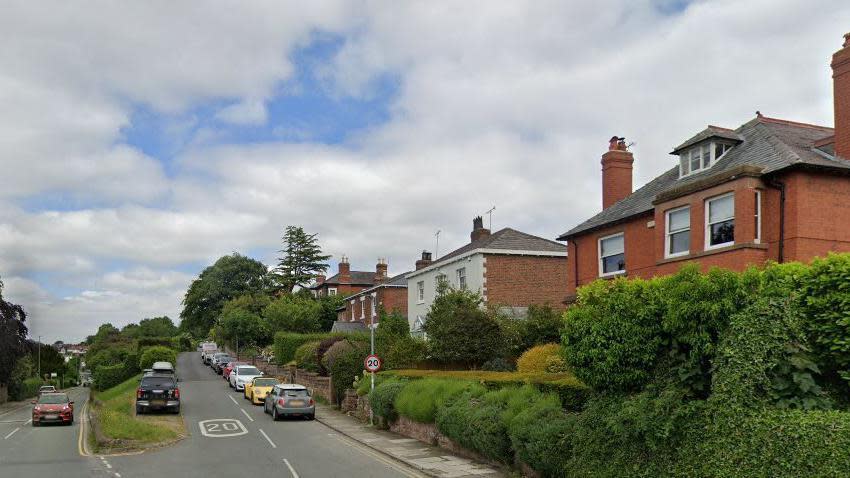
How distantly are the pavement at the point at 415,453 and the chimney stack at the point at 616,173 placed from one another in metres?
14.6

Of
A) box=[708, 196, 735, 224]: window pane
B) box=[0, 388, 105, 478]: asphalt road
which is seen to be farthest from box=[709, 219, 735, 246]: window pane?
box=[0, 388, 105, 478]: asphalt road

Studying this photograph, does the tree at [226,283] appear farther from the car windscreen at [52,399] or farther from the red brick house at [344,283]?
the car windscreen at [52,399]

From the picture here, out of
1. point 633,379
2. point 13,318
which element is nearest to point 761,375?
point 633,379

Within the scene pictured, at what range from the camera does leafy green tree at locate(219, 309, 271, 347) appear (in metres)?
73.1

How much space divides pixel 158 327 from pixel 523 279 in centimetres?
12353

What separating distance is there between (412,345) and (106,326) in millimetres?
147722

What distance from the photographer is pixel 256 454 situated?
64.4 feet

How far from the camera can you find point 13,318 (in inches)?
2028

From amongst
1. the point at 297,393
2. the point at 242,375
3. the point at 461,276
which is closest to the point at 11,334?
the point at 242,375

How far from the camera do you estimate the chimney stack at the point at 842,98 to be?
20.7 m

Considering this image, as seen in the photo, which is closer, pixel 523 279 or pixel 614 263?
pixel 614 263

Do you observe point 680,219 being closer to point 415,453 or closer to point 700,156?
point 700,156

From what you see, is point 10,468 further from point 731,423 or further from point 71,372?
point 71,372

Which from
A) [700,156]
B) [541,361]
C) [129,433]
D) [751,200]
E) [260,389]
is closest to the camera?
[751,200]
